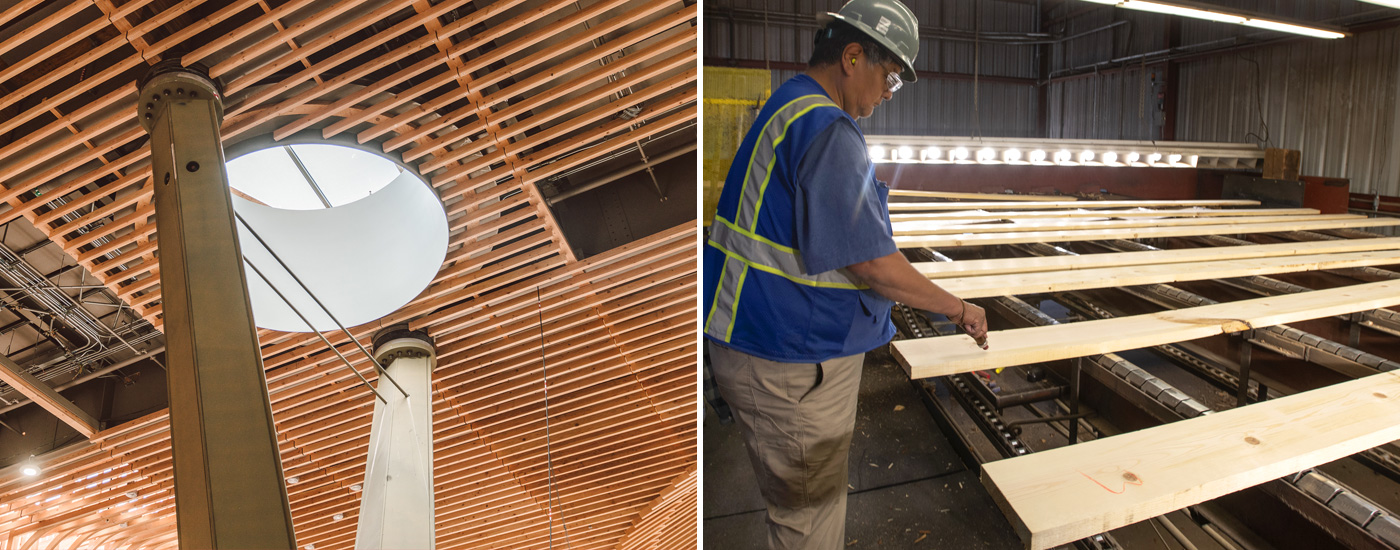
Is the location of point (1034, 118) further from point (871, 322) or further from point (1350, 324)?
point (871, 322)

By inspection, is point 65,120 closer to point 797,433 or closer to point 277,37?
point 277,37

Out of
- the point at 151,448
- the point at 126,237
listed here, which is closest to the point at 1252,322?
the point at 126,237

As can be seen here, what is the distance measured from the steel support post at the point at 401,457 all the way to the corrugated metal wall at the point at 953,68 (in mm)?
10381

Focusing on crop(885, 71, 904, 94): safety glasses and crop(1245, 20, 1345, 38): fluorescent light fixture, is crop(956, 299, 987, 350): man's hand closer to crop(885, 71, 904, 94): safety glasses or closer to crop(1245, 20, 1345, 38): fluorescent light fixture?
crop(885, 71, 904, 94): safety glasses

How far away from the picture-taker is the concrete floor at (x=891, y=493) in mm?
2383

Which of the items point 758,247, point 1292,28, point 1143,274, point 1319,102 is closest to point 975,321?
point 758,247

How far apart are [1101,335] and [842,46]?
1.21 meters

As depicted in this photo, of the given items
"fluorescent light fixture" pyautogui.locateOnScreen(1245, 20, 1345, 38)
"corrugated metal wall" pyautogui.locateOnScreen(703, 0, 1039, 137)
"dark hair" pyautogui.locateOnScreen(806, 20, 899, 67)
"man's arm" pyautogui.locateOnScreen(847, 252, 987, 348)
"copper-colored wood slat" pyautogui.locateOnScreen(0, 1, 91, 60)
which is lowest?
"man's arm" pyautogui.locateOnScreen(847, 252, 987, 348)

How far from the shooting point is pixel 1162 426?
156 cm

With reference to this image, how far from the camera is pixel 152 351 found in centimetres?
582

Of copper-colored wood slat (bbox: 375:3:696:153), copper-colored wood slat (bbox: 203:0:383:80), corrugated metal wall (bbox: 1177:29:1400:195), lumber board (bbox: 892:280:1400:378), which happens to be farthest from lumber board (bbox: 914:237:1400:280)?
corrugated metal wall (bbox: 1177:29:1400:195)

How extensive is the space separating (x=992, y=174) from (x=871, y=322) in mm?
7875

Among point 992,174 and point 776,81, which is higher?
point 776,81

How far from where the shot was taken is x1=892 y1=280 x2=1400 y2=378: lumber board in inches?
70.9
